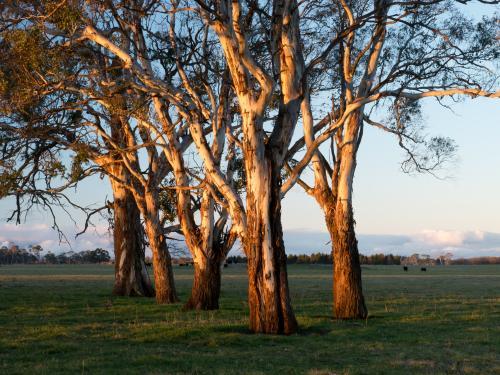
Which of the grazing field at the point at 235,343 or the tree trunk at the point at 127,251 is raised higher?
the tree trunk at the point at 127,251

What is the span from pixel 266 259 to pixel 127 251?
55.7 feet

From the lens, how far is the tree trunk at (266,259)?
16.3 m

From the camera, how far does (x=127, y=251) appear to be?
32.2 meters

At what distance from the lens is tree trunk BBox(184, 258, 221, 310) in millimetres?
23172

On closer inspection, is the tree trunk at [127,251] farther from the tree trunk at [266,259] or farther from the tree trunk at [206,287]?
the tree trunk at [266,259]

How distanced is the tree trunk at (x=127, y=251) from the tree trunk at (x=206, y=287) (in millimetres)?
9235

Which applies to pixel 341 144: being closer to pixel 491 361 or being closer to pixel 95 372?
pixel 491 361

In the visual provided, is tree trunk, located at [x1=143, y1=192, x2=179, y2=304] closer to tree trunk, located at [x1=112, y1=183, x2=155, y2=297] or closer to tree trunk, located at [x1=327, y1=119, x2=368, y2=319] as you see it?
tree trunk, located at [x1=112, y1=183, x2=155, y2=297]

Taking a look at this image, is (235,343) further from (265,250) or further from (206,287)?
(206,287)

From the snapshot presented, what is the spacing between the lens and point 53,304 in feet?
83.4

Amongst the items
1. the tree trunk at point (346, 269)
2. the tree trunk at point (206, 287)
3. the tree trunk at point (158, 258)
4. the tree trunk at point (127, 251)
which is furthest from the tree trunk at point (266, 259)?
the tree trunk at point (127, 251)

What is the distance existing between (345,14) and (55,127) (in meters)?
10.9

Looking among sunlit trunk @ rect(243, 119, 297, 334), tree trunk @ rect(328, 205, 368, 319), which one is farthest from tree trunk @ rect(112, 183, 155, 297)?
sunlit trunk @ rect(243, 119, 297, 334)

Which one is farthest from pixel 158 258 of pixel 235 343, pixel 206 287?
pixel 235 343
